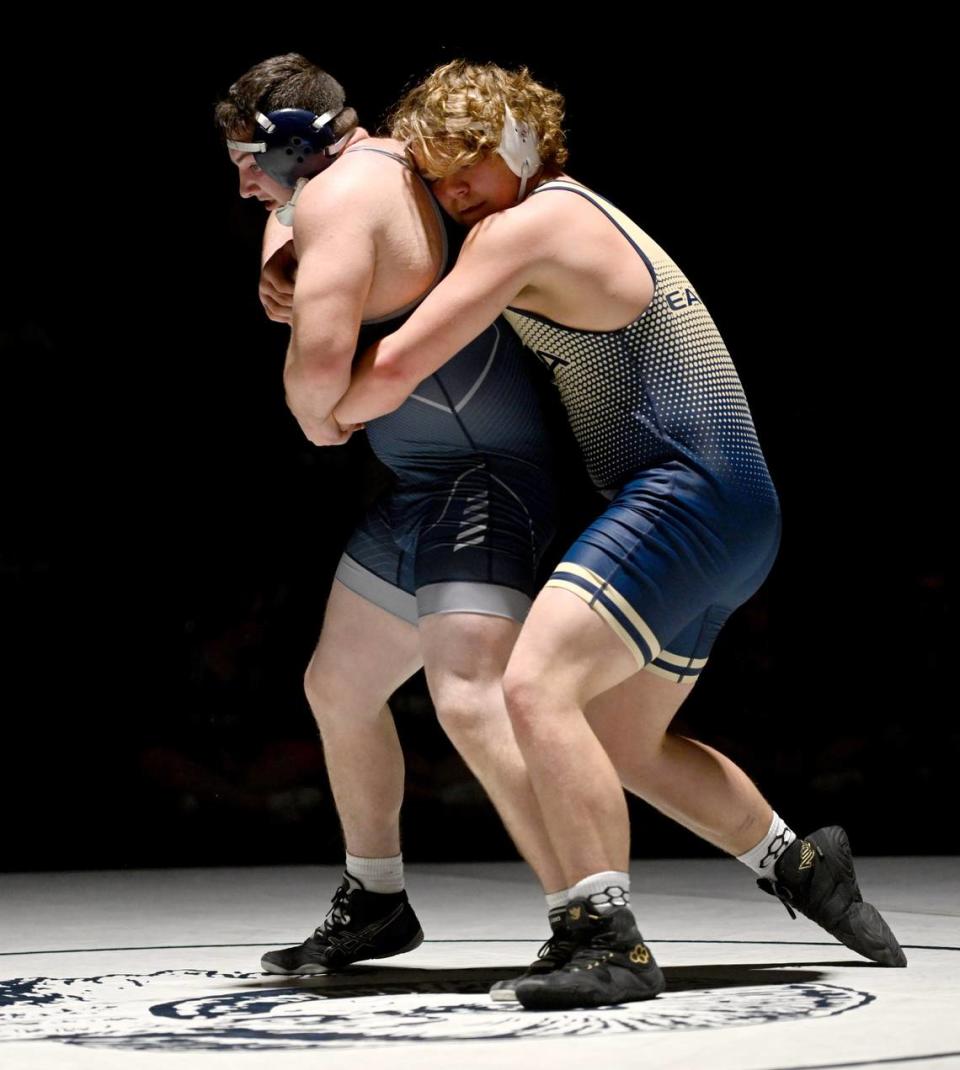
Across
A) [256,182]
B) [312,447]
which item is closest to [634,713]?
[256,182]

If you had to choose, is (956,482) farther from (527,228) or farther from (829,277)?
(527,228)

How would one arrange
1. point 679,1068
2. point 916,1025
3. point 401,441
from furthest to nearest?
1. point 401,441
2. point 916,1025
3. point 679,1068

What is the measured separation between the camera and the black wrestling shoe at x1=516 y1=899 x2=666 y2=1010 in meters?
2.11

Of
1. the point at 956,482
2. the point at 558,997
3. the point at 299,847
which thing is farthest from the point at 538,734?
the point at 956,482

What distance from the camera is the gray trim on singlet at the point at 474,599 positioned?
2.34 m

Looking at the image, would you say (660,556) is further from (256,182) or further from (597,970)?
(256,182)

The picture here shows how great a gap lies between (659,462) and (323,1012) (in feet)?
2.52

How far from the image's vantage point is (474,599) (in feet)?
7.70

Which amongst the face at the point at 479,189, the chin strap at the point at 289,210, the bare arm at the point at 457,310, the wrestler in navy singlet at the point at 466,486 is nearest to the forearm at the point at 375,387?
the bare arm at the point at 457,310

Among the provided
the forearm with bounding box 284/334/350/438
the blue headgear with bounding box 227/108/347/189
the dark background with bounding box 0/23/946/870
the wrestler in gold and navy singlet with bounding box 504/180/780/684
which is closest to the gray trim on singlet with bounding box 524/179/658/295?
the wrestler in gold and navy singlet with bounding box 504/180/780/684

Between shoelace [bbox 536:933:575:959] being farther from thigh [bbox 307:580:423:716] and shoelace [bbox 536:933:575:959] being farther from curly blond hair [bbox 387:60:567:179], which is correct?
curly blond hair [bbox 387:60:567:179]

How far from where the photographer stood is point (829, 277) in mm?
4988

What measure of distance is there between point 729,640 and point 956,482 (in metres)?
0.73

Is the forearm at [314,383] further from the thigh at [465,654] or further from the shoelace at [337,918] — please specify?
the shoelace at [337,918]
